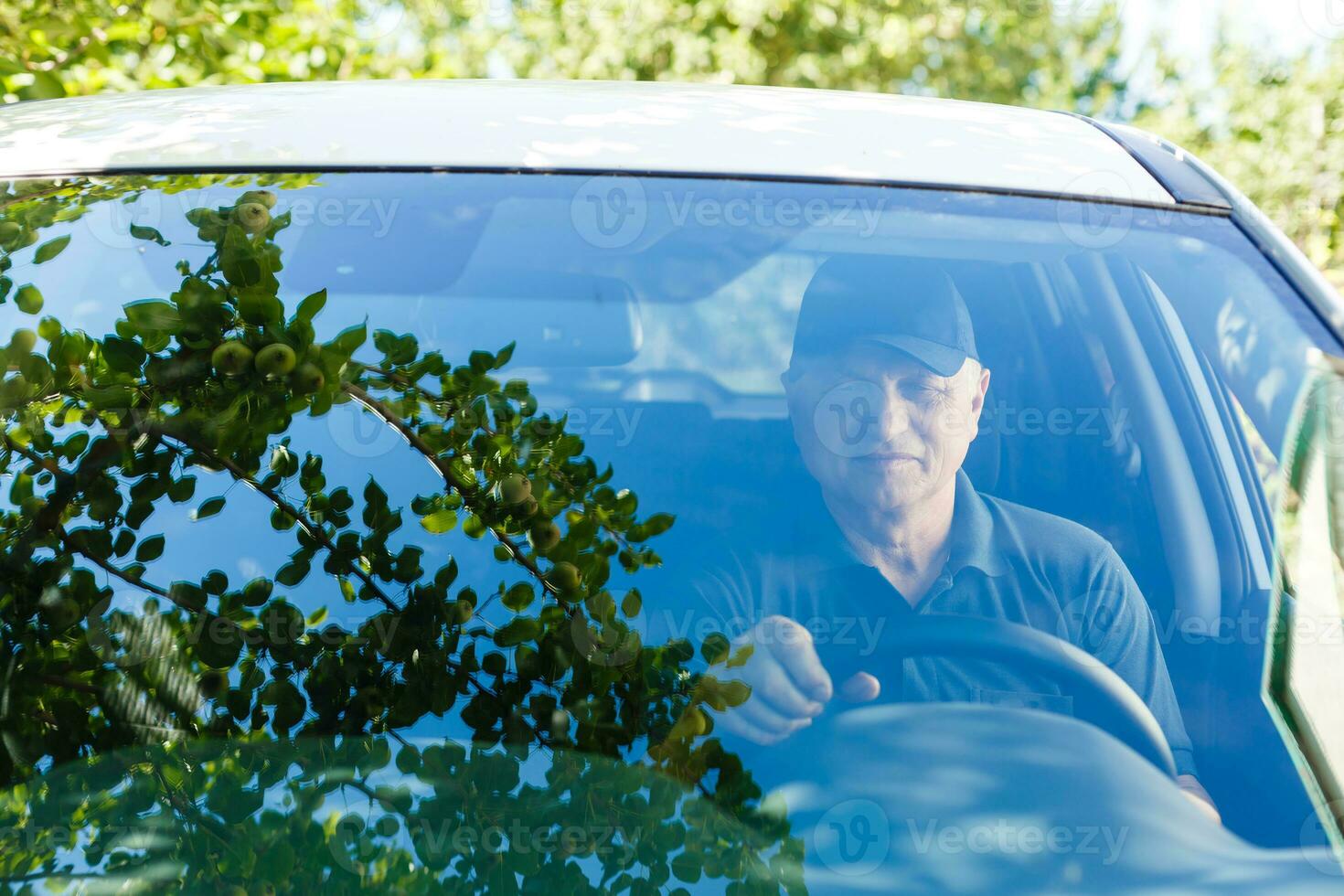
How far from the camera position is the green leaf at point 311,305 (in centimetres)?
131

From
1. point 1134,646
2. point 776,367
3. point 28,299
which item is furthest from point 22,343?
point 1134,646

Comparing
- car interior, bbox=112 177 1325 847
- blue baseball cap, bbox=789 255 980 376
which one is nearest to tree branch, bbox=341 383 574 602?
car interior, bbox=112 177 1325 847

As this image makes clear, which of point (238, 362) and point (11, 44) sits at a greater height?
point (238, 362)

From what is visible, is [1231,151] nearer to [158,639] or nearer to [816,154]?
[816,154]

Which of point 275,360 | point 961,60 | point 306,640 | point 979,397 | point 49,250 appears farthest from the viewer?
→ point 961,60

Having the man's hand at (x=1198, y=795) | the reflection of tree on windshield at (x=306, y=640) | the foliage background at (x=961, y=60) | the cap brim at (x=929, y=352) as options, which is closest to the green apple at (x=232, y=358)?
the reflection of tree on windshield at (x=306, y=640)

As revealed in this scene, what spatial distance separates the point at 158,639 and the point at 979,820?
0.84 metres

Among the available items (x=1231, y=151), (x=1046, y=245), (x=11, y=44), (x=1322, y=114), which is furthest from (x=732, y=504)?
(x=1231, y=151)

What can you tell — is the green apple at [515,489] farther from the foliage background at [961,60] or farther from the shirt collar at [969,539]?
the foliage background at [961,60]

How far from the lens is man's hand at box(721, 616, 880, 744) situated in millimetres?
1149

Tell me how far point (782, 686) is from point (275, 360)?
26.2 inches

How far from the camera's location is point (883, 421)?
57.6 inches

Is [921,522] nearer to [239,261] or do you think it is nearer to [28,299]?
[239,261]

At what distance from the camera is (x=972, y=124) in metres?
1.65
